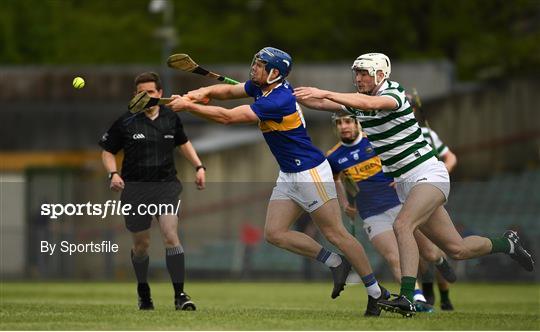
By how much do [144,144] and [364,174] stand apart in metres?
2.83

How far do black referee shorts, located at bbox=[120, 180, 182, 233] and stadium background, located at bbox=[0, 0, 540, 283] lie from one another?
4798 millimetres

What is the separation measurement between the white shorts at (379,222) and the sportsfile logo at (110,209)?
2.24 m

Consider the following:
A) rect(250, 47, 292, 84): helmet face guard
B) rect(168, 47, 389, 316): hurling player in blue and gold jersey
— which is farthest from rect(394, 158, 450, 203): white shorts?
rect(250, 47, 292, 84): helmet face guard

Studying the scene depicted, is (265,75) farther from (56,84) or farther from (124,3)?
(124,3)

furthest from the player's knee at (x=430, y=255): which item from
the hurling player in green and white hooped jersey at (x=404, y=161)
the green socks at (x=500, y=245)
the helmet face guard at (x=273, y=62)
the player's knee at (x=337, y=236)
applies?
the helmet face guard at (x=273, y=62)

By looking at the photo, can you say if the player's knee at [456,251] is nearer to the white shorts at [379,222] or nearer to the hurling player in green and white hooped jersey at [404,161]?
the hurling player in green and white hooped jersey at [404,161]

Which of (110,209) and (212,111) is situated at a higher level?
(212,111)

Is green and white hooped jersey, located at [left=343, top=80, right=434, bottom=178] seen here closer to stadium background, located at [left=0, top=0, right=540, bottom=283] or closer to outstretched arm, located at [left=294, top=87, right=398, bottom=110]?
outstretched arm, located at [left=294, top=87, right=398, bottom=110]

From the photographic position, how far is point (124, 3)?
44281 mm

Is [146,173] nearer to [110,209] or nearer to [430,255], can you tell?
[110,209]

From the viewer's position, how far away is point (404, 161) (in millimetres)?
14086

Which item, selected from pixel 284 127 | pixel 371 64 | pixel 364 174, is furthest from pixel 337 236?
pixel 364 174

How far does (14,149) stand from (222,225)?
11.4 meters

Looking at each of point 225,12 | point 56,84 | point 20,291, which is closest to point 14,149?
point 56,84
